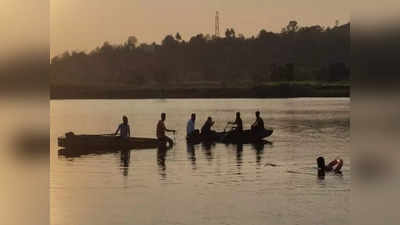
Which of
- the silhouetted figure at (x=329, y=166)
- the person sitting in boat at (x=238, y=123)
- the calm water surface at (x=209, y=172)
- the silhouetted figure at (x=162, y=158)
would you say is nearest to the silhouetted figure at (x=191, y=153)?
the calm water surface at (x=209, y=172)

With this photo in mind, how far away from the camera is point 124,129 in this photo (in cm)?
296

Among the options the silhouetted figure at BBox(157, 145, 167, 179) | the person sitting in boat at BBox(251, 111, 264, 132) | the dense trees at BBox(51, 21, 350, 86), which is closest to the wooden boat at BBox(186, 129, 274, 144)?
the person sitting in boat at BBox(251, 111, 264, 132)

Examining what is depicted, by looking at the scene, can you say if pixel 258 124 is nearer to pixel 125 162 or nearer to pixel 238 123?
pixel 238 123

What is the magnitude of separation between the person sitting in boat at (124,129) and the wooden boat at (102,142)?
0.02m

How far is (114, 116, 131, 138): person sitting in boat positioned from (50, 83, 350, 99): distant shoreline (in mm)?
114

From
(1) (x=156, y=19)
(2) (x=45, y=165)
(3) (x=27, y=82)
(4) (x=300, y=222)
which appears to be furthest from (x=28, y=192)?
(4) (x=300, y=222)

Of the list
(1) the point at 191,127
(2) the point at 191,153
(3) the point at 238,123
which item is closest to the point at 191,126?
(1) the point at 191,127

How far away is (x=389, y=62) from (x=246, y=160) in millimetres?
886

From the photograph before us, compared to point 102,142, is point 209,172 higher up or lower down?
lower down

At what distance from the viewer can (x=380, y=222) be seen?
7.45 feet

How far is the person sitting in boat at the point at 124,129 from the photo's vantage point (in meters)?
2.93

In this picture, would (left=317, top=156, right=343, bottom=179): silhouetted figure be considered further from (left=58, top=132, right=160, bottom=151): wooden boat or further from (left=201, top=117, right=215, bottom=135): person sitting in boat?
(left=58, top=132, right=160, bottom=151): wooden boat

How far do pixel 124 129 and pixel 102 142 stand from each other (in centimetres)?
13

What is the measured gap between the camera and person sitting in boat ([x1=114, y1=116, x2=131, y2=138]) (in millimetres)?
2928
